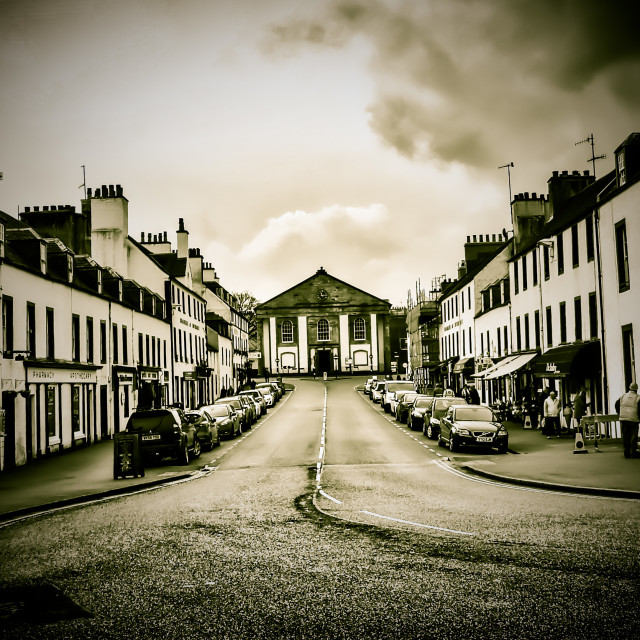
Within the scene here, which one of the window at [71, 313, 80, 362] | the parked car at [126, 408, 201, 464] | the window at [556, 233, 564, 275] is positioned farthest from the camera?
the window at [556, 233, 564, 275]

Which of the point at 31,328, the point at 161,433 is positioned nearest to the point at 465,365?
the point at 161,433

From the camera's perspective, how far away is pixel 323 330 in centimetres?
11131

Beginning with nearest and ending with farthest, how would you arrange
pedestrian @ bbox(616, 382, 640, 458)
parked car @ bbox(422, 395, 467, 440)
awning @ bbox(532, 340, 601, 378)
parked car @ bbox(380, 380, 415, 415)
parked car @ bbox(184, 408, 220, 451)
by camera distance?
pedestrian @ bbox(616, 382, 640, 458), awning @ bbox(532, 340, 601, 378), parked car @ bbox(184, 408, 220, 451), parked car @ bbox(422, 395, 467, 440), parked car @ bbox(380, 380, 415, 415)

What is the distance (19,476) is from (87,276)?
13.9 m

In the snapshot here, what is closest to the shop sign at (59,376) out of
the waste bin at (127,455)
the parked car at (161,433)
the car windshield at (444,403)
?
the parked car at (161,433)

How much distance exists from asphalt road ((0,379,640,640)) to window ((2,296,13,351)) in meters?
8.73

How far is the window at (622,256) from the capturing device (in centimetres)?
2531

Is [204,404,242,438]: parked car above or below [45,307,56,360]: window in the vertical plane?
below

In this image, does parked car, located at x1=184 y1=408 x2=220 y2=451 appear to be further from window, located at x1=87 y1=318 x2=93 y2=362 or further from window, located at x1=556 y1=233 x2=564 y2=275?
window, located at x1=556 y1=233 x2=564 y2=275

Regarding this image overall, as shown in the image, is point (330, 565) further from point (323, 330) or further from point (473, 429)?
point (323, 330)

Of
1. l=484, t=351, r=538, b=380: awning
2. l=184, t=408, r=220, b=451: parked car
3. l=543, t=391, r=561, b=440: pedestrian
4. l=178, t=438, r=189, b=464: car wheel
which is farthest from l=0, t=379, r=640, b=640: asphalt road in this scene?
l=484, t=351, r=538, b=380: awning

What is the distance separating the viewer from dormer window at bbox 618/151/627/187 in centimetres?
2537

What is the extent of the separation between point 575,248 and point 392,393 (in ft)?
72.6

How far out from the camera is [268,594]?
7.46m
